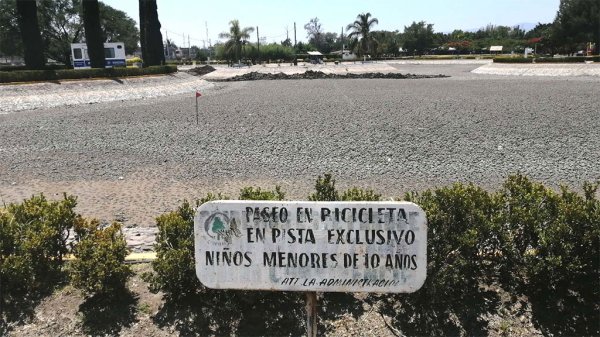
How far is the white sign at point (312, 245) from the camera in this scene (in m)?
2.66

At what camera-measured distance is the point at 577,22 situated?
59.3 m

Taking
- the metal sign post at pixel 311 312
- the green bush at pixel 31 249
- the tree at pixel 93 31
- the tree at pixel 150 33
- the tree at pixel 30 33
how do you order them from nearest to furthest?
the metal sign post at pixel 311 312 → the green bush at pixel 31 249 → the tree at pixel 30 33 → the tree at pixel 93 31 → the tree at pixel 150 33

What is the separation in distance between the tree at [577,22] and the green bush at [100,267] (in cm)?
6408

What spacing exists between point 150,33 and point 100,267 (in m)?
39.5

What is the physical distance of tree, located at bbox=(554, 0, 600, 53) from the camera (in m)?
57.5

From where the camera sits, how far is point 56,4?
205ft

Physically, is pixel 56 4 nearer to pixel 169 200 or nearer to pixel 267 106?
pixel 267 106

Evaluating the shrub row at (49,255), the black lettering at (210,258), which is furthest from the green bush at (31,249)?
the black lettering at (210,258)

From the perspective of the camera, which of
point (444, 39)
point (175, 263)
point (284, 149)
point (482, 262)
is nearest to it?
point (175, 263)

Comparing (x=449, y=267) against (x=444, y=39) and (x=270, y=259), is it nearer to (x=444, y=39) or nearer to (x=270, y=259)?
(x=270, y=259)

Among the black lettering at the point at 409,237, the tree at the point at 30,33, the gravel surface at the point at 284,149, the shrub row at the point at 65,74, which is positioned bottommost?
the gravel surface at the point at 284,149

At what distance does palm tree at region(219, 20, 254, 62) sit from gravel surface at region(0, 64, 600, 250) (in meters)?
60.4

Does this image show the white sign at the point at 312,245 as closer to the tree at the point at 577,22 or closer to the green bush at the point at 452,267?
the green bush at the point at 452,267

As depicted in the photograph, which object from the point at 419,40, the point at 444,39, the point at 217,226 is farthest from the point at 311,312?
the point at 444,39
